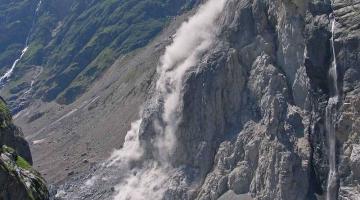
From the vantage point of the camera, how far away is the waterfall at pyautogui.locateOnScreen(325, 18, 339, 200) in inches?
3844

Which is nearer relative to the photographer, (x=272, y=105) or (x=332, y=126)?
(x=332, y=126)

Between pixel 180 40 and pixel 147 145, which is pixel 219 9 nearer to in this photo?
pixel 180 40

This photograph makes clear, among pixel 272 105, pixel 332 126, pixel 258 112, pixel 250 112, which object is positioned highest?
pixel 272 105

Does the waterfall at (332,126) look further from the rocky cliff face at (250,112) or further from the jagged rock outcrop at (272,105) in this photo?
the jagged rock outcrop at (272,105)

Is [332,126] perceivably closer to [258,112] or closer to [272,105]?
[272,105]

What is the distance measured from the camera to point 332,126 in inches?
3873

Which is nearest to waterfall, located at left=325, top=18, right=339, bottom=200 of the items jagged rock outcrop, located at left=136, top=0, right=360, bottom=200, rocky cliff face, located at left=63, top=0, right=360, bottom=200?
rocky cliff face, located at left=63, top=0, right=360, bottom=200

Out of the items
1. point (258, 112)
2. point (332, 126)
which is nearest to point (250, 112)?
point (258, 112)

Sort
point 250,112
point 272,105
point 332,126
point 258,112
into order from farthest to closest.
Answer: point 250,112, point 258,112, point 272,105, point 332,126

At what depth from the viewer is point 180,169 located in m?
123

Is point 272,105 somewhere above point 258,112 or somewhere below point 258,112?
above

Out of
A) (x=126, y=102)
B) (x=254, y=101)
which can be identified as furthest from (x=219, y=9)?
(x=126, y=102)

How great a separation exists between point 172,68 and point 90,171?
35.1 meters

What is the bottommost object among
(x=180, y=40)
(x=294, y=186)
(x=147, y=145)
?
(x=294, y=186)
